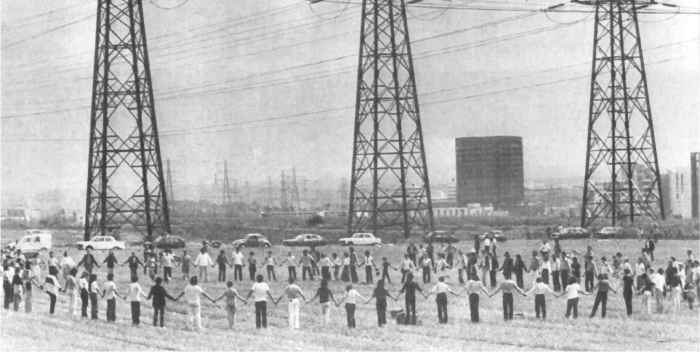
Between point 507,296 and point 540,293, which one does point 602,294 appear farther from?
point 507,296

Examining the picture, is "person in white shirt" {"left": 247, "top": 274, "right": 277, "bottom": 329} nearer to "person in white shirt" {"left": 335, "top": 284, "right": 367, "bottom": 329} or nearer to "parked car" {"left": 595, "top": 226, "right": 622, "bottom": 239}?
"person in white shirt" {"left": 335, "top": 284, "right": 367, "bottom": 329}

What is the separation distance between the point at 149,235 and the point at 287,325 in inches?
1283

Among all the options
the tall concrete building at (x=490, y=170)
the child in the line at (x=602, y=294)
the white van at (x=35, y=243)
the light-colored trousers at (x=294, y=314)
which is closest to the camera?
the light-colored trousers at (x=294, y=314)

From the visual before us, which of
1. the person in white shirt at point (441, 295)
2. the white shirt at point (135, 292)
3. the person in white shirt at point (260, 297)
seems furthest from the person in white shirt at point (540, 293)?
the white shirt at point (135, 292)

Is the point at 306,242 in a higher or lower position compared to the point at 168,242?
lower

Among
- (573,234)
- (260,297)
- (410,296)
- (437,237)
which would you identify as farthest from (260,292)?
(573,234)

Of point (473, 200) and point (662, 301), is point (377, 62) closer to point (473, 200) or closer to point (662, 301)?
point (662, 301)

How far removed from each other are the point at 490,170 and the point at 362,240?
125874 mm

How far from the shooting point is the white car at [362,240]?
63688mm

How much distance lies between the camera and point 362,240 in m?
64.2

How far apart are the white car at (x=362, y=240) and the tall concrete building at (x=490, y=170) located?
12213cm

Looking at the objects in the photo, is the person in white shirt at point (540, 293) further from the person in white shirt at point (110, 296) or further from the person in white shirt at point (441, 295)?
the person in white shirt at point (110, 296)

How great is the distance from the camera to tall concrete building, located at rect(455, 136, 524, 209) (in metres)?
185

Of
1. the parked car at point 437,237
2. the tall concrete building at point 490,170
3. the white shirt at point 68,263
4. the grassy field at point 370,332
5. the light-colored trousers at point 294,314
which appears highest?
the tall concrete building at point 490,170
